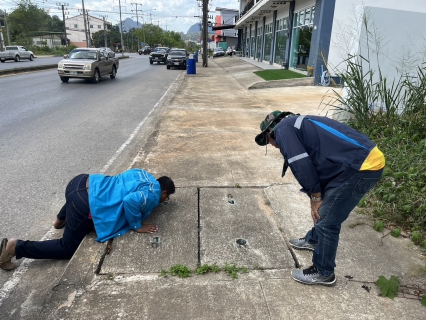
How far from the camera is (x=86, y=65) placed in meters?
15.4

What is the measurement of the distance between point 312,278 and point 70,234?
7.10 ft

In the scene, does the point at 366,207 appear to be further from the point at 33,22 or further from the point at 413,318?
the point at 33,22

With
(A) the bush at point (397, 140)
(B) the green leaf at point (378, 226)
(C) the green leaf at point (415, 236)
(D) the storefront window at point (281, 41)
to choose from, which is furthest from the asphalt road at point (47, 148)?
(D) the storefront window at point (281, 41)

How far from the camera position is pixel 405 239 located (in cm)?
332

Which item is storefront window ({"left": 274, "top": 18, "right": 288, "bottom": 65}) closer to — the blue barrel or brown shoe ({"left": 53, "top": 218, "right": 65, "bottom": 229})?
the blue barrel

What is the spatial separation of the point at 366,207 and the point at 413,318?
175 centimetres

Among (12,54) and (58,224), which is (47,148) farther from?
(12,54)

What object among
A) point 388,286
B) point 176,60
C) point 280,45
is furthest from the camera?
point 176,60

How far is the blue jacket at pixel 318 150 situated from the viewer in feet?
7.14

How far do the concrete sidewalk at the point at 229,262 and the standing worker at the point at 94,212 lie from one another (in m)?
0.15

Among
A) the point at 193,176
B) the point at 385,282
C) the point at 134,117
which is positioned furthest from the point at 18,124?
the point at 385,282

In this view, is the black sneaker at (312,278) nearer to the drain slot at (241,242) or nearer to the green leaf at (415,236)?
the drain slot at (241,242)

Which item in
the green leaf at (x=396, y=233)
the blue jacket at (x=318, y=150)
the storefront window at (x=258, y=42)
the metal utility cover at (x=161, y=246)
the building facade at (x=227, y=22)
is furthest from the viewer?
the building facade at (x=227, y=22)

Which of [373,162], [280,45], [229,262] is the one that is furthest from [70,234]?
[280,45]
